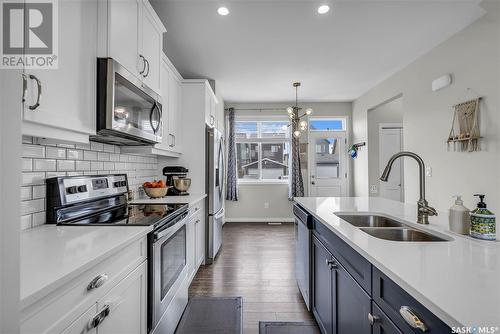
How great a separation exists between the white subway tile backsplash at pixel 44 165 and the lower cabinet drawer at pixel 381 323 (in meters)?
1.79

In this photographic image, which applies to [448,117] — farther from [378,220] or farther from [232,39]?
[232,39]

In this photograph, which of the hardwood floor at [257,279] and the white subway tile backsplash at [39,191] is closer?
the white subway tile backsplash at [39,191]

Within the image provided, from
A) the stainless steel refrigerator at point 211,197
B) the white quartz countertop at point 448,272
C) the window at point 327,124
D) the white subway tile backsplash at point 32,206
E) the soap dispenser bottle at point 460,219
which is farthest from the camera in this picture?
the window at point 327,124

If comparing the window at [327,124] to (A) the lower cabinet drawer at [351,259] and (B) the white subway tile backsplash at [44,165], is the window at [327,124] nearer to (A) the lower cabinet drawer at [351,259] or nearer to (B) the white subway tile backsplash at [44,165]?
(A) the lower cabinet drawer at [351,259]

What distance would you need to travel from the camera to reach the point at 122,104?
60.4 inches

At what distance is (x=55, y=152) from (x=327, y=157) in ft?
16.8

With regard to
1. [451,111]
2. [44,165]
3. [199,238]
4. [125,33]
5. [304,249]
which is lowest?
[199,238]

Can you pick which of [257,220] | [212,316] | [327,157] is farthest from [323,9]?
[257,220]

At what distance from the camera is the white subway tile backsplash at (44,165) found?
4.38 feet

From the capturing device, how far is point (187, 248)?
2.29 metres

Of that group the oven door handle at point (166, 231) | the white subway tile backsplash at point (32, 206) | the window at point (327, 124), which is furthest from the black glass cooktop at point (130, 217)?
the window at point (327, 124)

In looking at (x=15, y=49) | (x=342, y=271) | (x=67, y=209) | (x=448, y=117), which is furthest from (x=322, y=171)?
(x=15, y=49)

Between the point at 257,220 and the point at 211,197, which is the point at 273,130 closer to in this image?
the point at 257,220

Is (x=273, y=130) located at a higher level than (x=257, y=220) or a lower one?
higher
